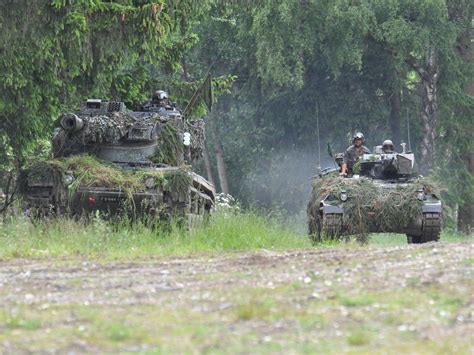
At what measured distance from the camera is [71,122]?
20.4m

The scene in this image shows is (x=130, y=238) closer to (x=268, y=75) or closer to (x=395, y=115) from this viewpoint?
(x=268, y=75)

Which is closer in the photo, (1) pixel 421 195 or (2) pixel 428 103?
(1) pixel 421 195

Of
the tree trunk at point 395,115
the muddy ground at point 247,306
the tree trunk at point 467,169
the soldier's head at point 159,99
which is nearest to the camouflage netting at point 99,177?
the soldier's head at point 159,99

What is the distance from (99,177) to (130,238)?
267cm

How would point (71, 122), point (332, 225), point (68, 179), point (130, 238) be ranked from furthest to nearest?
point (71, 122) < point (332, 225) < point (68, 179) < point (130, 238)

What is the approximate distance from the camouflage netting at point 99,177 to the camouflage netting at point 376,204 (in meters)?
2.46

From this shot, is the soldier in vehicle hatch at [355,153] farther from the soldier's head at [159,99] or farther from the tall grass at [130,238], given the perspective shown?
the soldier's head at [159,99]

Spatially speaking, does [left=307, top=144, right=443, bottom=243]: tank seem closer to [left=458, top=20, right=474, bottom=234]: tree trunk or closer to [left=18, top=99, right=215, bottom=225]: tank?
[left=18, top=99, right=215, bottom=225]: tank

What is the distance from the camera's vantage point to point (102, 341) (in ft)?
25.0

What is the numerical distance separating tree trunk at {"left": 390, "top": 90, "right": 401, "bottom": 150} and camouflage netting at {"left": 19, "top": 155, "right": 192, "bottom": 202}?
23.7m

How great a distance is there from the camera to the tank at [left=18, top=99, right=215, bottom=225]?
62.0 feet

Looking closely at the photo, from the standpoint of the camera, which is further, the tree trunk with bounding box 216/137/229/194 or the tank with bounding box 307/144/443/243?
the tree trunk with bounding box 216/137/229/194

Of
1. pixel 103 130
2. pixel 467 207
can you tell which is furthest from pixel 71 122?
pixel 467 207

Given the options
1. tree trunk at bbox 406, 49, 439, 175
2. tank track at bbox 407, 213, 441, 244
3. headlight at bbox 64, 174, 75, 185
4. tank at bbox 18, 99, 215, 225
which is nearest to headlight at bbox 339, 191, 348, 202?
tank track at bbox 407, 213, 441, 244
